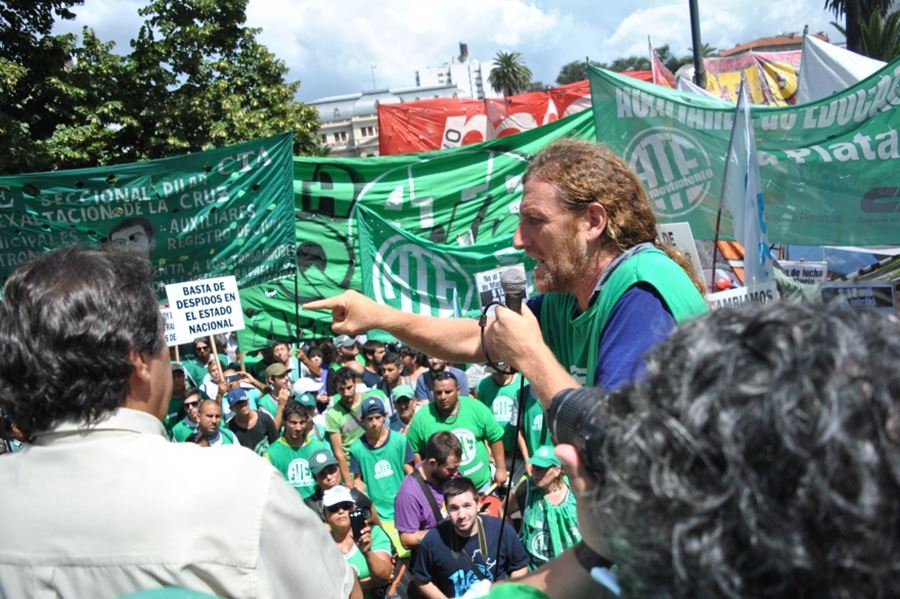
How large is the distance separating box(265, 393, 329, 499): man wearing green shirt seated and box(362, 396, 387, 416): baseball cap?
43 centimetres

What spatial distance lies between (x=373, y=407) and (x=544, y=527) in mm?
2041

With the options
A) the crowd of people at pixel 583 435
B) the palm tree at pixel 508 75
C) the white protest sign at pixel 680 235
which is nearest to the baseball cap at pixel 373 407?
the white protest sign at pixel 680 235

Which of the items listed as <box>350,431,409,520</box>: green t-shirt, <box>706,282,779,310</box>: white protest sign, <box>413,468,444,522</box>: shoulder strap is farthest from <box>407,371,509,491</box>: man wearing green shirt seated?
<box>706,282,779,310</box>: white protest sign

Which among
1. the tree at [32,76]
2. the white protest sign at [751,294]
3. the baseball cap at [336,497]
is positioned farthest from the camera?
the tree at [32,76]

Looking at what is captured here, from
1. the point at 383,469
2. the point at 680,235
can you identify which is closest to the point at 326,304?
the point at 680,235

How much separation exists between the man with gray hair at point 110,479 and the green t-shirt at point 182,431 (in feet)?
18.0

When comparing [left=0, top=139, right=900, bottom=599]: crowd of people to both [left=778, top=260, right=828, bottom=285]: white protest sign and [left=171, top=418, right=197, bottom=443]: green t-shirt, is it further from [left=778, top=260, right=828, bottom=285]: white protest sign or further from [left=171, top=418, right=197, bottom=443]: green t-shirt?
[left=171, top=418, right=197, bottom=443]: green t-shirt

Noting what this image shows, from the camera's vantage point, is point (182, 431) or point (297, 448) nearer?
point (297, 448)

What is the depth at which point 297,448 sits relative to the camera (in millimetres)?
6047

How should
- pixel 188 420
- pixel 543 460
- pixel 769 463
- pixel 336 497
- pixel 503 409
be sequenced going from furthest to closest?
1. pixel 188 420
2. pixel 503 409
3. pixel 336 497
4. pixel 543 460
5. pixel 769 463

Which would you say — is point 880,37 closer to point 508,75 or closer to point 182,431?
point 182,431

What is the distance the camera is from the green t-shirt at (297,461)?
5766 millimetres

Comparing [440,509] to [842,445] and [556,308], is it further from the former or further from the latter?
[842,445]

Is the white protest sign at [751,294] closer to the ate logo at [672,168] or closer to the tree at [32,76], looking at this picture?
the ate logo at [672,168]
